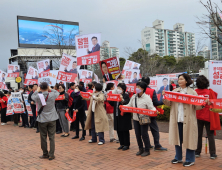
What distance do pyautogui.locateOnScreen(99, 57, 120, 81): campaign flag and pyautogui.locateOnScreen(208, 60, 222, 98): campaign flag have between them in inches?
149

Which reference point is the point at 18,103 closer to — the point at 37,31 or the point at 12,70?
the point at 12,70

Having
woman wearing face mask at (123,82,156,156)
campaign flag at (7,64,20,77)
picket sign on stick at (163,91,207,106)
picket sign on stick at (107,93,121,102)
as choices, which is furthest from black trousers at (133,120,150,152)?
campaign flag at (7,64,20,77)

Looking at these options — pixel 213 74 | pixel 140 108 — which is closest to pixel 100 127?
pixel 140 108

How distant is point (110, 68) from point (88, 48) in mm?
1274

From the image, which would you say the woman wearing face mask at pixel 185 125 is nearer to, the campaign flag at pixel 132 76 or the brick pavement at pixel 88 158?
the brick pavement at pixel 88 158

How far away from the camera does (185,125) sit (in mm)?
4789

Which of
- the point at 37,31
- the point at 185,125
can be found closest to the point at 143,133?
the point at 185,125

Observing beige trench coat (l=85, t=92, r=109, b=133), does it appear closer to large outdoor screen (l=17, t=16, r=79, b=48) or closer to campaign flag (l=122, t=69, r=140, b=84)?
campaign flag (l=122, t=69, r=140, b=84)

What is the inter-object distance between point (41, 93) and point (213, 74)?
13.6 ft

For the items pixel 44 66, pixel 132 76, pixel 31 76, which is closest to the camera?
pixel 132 76

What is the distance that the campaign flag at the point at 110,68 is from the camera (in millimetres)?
8328

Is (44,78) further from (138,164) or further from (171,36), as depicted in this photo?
(171,36)

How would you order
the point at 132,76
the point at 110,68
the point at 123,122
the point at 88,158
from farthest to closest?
the point at 132,76, the point at 110,68, the point at 123,122, the point at 88,158

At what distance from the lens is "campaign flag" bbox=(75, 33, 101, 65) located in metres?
8.91
